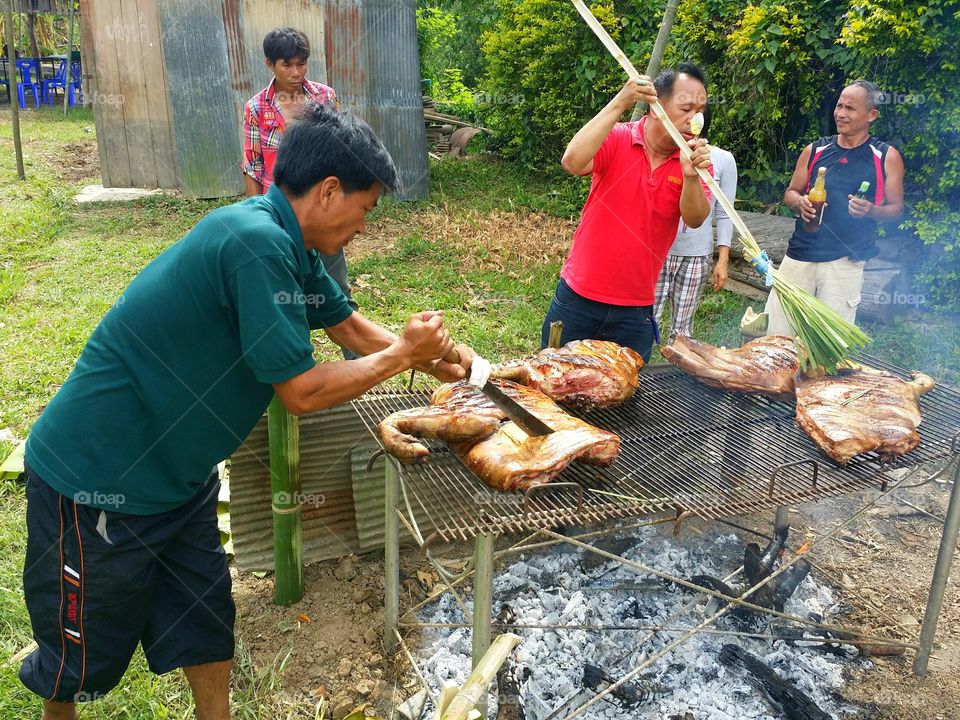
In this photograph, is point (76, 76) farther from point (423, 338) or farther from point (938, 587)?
point (938, 587)

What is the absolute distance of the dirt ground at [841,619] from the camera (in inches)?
143

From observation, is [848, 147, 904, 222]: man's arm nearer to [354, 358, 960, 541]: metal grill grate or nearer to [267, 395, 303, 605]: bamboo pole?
[354, 358, 960, 541]: metal grill grate

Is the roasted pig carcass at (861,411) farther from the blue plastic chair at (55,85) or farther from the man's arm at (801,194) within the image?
the blue plastic chair at (55,85)

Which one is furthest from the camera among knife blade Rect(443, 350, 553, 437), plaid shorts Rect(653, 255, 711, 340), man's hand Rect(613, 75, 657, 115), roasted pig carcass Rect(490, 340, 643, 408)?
plaid shorts Rect(653, 255, 711, 340)

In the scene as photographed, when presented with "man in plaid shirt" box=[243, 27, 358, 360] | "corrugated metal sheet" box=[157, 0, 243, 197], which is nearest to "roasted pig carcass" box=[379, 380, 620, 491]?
"man in plaid shirt" box=[243, 27, 358, 360]

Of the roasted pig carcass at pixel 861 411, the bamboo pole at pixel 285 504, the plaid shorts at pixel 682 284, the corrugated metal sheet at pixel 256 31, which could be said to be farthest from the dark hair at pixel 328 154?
the corrugated metal sheet at pixel 256 31

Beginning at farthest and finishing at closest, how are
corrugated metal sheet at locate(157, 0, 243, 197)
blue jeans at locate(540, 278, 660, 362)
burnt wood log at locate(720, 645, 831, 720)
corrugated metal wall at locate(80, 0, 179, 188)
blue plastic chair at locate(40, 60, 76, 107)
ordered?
blue plastic chair at locate(40, 60, 76, 107) → corrugated metal wall at locate(80, 0, 179, 188) → corrugated metal sheet at locate(157, 0, 243, 197) → blue jeans at locate(540, 278, 660, 362) → burnt wood log at locate(720, 645, 831, 720)

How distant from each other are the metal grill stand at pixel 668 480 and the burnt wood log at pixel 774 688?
0.42m

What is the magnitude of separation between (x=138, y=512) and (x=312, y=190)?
1.27m

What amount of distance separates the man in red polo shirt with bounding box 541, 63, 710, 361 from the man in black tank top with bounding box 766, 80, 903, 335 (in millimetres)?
1650

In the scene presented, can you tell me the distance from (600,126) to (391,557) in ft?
8.28

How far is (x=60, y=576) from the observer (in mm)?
2590

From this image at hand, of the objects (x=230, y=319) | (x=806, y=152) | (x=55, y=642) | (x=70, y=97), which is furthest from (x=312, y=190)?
(x=70, y=97)

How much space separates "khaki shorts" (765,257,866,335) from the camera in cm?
591
